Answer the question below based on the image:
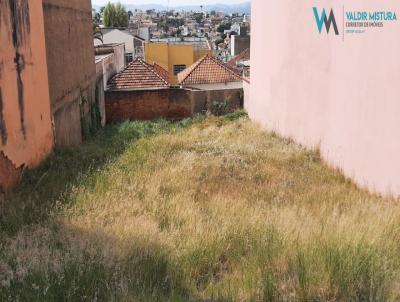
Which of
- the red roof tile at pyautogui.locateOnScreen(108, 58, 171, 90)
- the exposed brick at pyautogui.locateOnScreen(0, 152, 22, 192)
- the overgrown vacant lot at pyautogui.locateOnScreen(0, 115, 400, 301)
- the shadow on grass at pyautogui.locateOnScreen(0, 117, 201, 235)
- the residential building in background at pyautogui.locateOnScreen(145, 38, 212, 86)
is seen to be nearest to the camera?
the overgrown vacant lot at pyautogui.locateOnScreen(0, 115, 400, 301)

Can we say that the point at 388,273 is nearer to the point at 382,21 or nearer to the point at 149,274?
the point at 149,274

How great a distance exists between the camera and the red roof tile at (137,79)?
75.5 ft

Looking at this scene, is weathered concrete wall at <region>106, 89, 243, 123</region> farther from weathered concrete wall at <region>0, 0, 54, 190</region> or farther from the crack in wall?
the crack in wall

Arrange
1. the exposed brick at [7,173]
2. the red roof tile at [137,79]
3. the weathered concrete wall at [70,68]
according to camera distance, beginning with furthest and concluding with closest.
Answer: the red roof tile at [137,79] → the weathered concrete wall at [70,68] → the exposed brick at [7,173]

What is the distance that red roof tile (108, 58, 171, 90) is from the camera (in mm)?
23000

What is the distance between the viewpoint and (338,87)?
33.6 feet

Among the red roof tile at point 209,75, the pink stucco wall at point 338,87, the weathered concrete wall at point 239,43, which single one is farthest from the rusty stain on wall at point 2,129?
the weathered concrete wall at point 239,43

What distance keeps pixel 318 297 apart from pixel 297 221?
6.67 ft

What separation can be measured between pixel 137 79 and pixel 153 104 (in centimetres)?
328

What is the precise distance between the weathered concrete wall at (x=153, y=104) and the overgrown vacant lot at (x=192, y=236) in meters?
11.1

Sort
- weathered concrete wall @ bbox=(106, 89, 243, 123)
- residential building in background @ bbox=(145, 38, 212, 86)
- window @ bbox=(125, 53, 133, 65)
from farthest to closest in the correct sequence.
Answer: window @ bbox=(125, 53, 133, 65) → residential building in background @ bbox=(145, 38, 212, 86) → weathered concrete wall @ bbox=(106, 89, 243, 123)

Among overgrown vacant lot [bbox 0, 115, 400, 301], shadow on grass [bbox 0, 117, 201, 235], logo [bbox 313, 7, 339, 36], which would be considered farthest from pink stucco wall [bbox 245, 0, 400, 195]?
shadow on grass [bbox 0, 117, 201, 235]

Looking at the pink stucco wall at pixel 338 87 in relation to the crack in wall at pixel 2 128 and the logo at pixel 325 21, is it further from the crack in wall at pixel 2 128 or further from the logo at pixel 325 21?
the crack in wall at pixel 2 128

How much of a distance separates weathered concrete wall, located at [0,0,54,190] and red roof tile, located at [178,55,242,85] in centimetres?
1778
